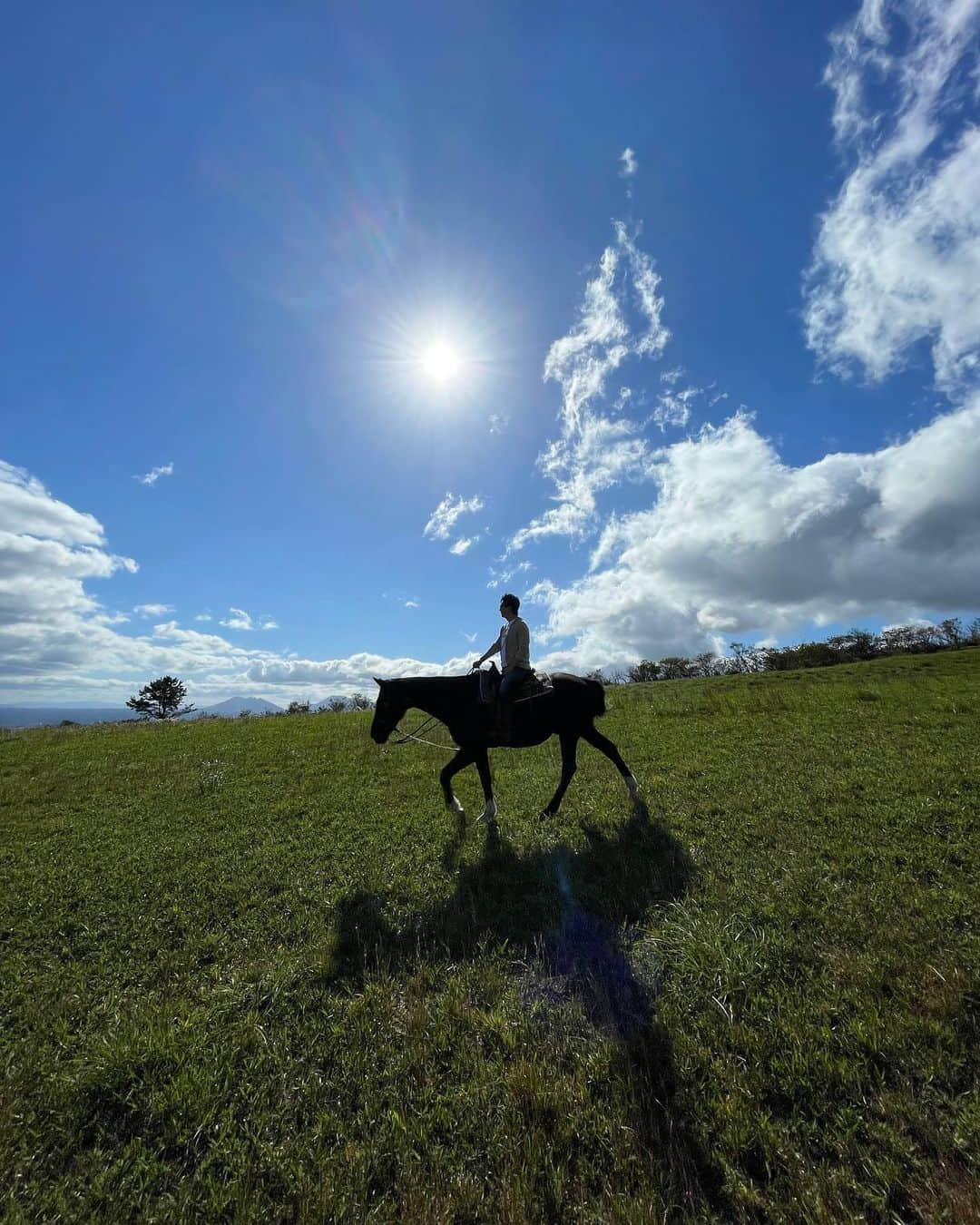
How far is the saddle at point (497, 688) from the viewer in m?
9.48

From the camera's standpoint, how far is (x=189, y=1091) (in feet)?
11.8

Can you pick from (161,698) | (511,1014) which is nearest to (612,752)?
(511,1014)

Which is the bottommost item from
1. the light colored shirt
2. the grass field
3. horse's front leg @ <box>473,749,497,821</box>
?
the grass field

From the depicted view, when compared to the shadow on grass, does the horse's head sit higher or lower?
higher

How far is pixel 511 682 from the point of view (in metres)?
9.52

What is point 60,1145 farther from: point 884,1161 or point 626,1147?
point 884,1161

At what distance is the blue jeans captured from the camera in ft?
31.2

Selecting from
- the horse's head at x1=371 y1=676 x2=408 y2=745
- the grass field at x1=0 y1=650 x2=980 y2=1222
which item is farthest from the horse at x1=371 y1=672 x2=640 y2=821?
the grass field at x1=0 y1=650 x2=980 y2=1222

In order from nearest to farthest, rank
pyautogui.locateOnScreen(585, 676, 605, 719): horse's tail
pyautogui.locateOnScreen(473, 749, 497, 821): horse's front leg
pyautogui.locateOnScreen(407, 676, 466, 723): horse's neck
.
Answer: pyautogui.locateOnScreen(473, 749, 497, 821): horse's front leg
pyautogui.locateOnScreen(407, 676, 466, 723): horse's neck
pyautogui.locateOnScreen(585, 676, 605, 719): horse's tail

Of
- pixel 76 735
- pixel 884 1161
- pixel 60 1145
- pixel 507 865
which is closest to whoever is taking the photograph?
pixel 884 1161

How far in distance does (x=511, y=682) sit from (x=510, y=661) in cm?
45

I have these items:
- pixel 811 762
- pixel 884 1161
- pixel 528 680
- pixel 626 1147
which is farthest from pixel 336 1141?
pixel 811 762

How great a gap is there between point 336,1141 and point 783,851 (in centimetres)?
628

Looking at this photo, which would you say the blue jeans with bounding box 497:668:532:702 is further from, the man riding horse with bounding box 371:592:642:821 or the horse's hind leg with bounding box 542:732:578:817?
the horse's hind leg with bounding box 542:732:578:817
